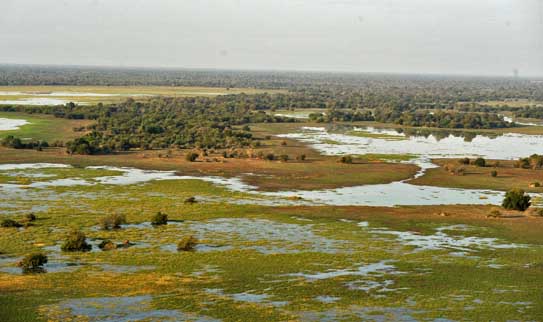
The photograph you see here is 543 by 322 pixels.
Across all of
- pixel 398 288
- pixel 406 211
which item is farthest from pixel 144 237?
pixel 406 211

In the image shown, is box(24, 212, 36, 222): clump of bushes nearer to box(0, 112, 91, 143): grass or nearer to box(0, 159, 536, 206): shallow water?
box(0, 159, 536, 206): shallow water

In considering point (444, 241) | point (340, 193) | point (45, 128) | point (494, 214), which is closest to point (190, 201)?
point (340, 193)

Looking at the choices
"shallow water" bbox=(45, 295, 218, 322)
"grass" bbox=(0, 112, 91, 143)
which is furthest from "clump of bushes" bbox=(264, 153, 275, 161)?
"shallow water" bbox=(45, 295, 218, 322)

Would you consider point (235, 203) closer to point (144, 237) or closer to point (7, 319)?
point (144, 237)

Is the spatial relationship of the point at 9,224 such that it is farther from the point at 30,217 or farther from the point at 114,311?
the point at 114,311

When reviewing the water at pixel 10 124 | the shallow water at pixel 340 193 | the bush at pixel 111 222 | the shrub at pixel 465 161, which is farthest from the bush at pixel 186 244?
the water at pixel 10 124
